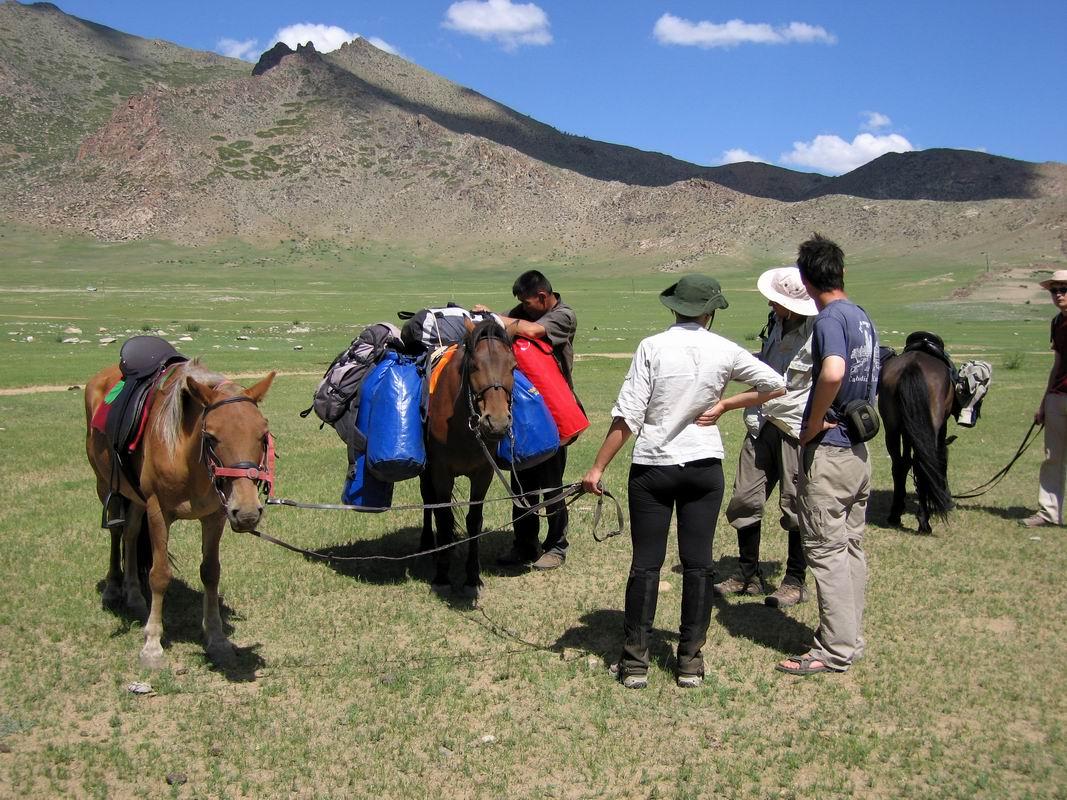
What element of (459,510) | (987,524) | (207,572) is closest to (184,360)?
(207,572)

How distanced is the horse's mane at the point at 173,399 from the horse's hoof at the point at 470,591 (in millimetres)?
2662

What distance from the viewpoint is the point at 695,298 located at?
5266 millimetres

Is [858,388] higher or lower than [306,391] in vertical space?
higher

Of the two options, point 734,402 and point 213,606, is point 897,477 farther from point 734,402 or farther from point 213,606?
point 213,606

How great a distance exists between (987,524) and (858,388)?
4.69m

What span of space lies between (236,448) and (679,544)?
264 cm

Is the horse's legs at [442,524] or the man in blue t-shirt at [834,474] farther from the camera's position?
the horse's legs at [442,524]

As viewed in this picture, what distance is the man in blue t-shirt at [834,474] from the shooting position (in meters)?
5.40

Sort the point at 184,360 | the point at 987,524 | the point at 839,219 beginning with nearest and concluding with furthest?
1. the point at 184,360
2. the point at 987,524
3. the point at 839,219

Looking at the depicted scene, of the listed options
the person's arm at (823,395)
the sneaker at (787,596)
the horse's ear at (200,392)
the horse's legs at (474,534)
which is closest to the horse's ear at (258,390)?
the horse's ear at (200,392)

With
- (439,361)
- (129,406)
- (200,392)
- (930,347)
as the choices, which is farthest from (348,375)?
(930,347)

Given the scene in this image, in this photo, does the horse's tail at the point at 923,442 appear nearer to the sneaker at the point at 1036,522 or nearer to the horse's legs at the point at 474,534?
the sneaker at the point at 1036,522

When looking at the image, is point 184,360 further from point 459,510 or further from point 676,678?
point 676,678

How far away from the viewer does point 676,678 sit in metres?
5.49
